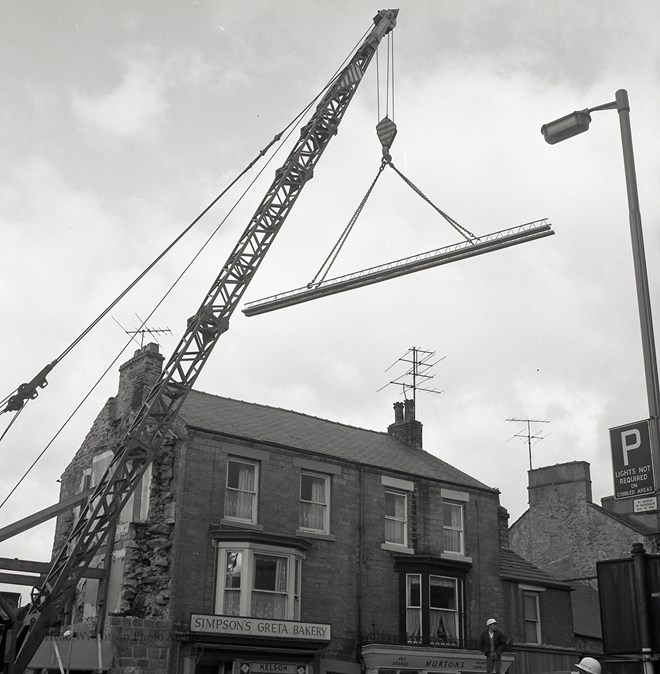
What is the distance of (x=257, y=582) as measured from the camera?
26266 millimetres

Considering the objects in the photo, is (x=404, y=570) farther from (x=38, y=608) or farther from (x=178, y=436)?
(x=38, y=608)

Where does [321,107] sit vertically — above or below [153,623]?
above

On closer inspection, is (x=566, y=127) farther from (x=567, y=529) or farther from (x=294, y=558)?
(x=567, y=529)

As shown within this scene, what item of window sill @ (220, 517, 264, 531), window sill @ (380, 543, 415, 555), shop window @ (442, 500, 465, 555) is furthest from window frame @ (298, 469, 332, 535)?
shop window @ (442, 500, 465, 555)

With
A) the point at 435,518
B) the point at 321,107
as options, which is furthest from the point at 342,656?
the point at 321,107

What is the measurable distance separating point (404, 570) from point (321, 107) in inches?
594

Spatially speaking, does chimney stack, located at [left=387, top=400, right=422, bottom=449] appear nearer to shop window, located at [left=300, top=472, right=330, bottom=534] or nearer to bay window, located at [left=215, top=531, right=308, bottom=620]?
shop window, located at [left=300, top=472, right=330, bottom=534]

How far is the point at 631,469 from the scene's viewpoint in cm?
975

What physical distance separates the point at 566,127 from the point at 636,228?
179 cm

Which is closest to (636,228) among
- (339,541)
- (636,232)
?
(636,232)

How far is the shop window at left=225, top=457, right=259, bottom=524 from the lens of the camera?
88.5 ft

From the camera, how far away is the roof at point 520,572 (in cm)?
3312

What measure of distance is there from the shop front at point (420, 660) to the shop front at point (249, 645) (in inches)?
80.4

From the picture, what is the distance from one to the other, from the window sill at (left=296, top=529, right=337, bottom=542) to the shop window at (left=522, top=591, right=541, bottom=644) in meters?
8.94
